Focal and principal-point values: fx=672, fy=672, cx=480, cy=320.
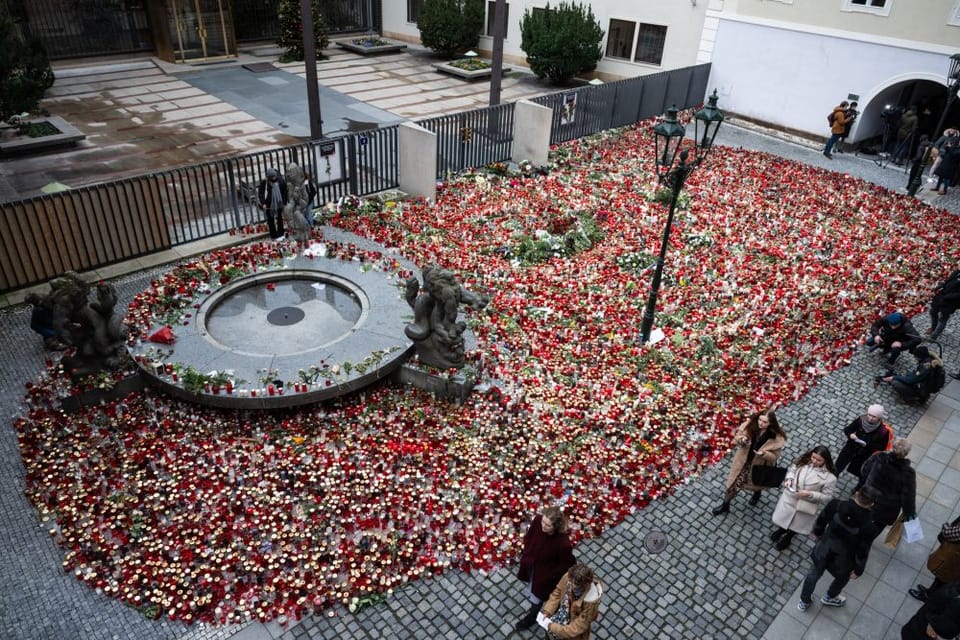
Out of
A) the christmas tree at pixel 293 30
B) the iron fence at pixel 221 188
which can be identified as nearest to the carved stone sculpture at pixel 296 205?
the iron fence at pixel 221 188

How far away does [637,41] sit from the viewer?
82.3 feet

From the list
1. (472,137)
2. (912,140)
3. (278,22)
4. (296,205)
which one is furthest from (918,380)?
(278,22)

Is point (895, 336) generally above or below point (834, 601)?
above

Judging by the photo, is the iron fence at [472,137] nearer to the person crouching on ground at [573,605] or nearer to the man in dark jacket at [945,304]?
the man in dark jacket at [945,304]

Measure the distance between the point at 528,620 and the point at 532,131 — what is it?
43.8 feet

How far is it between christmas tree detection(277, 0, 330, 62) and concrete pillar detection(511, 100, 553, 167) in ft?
43.2

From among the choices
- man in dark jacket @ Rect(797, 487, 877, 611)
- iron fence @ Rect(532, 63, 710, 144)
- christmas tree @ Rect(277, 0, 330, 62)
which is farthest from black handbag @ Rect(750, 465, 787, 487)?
christmas tree @ Rect(277, 0, 330, 62)

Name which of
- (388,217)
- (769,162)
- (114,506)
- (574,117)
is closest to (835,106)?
(769,162)

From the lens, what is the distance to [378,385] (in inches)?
370

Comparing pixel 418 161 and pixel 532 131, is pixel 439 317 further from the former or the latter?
pixel 532 131

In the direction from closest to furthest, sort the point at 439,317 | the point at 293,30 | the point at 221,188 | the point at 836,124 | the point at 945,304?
1. the point at 439,317
2. the point at 945,304
3. the point at 221,188
4. the point at 836,124
5. the point at 293,30

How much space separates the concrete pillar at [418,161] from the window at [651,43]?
13.6 metres

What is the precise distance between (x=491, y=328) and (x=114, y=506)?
5.64m

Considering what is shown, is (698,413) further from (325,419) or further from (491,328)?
(325,419)
